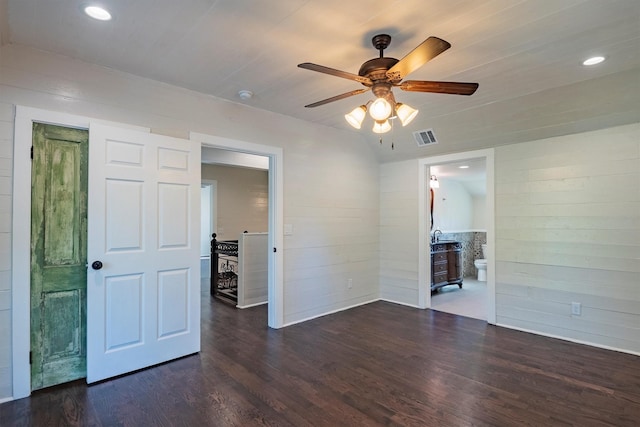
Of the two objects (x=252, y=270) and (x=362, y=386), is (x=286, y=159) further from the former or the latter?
(x=362, y=386)

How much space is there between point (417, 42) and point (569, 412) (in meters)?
2.77

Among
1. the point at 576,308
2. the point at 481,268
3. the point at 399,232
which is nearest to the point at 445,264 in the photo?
the point at 481,268

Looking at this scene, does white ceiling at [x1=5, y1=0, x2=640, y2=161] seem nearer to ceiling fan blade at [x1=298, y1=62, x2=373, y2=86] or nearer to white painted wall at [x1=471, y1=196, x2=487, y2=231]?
ceiling fan blade at [x1=298, y1=62, x2=373, y2=86]

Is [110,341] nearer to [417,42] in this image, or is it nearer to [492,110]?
[417,42]

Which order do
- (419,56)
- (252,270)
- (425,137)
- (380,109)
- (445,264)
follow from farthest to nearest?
(445,264)
(252,270)
(425,137)
(380,109)
(419,56)

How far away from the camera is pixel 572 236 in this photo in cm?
364

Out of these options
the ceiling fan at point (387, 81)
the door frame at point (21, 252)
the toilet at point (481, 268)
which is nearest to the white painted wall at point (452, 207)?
the toilet at point (481, 268)

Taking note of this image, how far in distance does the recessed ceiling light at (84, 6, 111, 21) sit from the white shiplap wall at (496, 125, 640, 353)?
4167 millimetres

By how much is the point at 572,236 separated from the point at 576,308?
77 centimetres

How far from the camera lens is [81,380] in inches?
107

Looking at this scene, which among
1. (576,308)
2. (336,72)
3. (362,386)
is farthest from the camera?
(576,308)

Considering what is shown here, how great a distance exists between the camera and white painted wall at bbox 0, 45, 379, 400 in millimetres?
2428

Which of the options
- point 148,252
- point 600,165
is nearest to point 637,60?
point 600,165

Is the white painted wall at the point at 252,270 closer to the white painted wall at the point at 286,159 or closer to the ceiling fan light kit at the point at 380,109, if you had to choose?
the white painted wall at the point at 286,159
